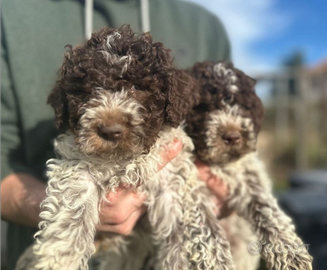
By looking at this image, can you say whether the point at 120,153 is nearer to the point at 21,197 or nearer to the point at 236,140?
the point at 236,140

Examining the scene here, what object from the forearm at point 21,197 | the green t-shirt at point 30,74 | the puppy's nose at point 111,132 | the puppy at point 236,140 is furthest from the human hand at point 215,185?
the forearm at point 21,197

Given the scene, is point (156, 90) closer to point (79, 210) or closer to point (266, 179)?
point (79, 210)

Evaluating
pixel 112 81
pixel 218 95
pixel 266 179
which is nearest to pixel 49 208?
pixel 112 81

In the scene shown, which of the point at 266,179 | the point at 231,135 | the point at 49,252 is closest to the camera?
the point at 49,252

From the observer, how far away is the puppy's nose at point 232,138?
2.93m

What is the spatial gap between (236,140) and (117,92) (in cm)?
110

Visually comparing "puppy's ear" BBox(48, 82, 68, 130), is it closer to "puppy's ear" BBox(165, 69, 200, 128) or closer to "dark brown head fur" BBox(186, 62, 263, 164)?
"puppy's ear" BBox(165, 69, 200, 128)

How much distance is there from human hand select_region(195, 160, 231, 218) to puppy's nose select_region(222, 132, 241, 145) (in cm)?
38

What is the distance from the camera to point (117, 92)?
7.73ft

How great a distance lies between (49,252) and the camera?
2168 mm

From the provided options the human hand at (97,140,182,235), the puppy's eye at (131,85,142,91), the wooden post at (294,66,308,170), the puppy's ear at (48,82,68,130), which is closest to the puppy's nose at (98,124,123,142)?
the puppy's eye at (131,85,142,91)

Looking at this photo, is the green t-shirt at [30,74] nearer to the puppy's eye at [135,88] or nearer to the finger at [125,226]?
the finger at [125,226]

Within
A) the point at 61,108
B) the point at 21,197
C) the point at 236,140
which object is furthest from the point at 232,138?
the point at 21,197

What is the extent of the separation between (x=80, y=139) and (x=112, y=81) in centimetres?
42
